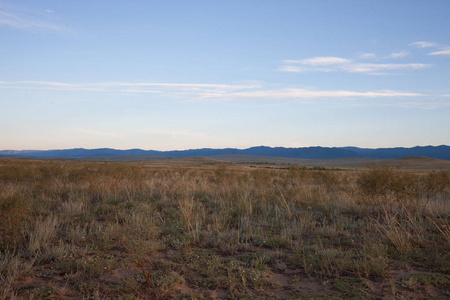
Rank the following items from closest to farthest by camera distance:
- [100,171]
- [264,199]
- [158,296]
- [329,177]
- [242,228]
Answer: [158,296] < [242,228] < [264,199] < [100,171] < [329,177]

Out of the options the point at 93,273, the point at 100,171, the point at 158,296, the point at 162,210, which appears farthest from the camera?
the point at 100,171

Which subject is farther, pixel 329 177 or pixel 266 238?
pixel 329 177

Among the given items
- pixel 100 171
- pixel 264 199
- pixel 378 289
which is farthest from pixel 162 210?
pixel 100 171

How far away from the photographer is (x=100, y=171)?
14.9 meters

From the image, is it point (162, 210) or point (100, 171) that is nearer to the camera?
point (162, 210)

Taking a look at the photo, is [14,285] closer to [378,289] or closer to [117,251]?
[117,251]

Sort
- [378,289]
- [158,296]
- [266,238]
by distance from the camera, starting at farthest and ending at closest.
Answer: [266,238]
[378,289]
[158,296]

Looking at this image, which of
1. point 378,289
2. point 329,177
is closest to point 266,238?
point 378,289

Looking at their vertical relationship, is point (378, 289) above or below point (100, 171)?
below

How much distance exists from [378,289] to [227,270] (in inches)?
80.0

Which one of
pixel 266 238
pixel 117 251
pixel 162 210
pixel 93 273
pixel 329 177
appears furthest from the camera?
pixel 329 177

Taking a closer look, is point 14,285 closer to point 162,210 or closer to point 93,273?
point 93,273

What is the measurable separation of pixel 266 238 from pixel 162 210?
11.2ft

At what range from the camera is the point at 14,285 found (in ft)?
13.3
